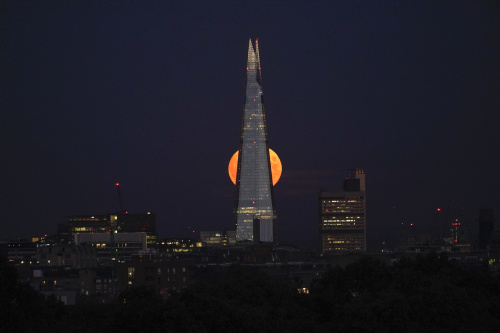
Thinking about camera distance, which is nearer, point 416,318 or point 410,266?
point 416,318

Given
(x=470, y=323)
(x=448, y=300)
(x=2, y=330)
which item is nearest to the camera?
(x=2, y=330)

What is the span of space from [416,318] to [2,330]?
2677 cm

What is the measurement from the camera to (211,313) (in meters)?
71.6

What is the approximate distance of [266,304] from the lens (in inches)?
3226

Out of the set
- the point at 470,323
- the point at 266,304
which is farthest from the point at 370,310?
the point at 266,304

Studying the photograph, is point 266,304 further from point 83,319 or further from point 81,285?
point 81,285

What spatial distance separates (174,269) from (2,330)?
273ft

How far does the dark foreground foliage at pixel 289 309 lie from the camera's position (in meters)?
67.1

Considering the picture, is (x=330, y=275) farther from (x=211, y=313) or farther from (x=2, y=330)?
(x=2, y=330)

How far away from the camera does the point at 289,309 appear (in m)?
80.8

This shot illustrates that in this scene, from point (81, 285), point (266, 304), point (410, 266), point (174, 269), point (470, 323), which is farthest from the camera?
point (81, 285)

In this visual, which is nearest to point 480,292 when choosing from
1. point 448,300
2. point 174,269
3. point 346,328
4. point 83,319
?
point 448,300

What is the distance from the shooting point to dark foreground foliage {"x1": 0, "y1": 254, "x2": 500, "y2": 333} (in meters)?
67.1

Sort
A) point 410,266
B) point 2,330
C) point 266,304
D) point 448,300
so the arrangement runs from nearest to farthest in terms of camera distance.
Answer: point 2,330 → point 448,300 → point 266,304 → point 410,266
